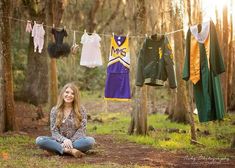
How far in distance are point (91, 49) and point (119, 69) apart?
5.14 ft

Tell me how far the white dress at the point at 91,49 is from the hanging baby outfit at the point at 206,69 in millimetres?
3696

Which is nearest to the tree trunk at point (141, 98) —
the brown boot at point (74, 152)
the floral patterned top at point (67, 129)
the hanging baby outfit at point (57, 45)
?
the hanging baby outfit at point (57, 45)

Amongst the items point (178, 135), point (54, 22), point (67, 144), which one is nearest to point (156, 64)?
point (178, 135)

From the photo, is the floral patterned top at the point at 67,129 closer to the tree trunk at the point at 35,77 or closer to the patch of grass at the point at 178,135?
the patch of grass at the point at 178,135

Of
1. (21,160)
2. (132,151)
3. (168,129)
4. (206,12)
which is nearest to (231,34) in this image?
(206,12)

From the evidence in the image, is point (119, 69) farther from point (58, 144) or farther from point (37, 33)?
point (58, 144)

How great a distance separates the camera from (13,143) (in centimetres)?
843

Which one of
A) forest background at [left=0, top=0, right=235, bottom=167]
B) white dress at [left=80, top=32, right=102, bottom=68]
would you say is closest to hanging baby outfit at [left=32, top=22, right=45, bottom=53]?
forest background at [left=0, top=0, right=235, bottom=167]

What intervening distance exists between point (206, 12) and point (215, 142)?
5.01 m

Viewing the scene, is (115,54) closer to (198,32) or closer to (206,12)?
(198,32)

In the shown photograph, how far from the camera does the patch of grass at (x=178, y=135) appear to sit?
26.5 ft

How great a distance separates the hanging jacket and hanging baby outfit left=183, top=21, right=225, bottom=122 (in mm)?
810

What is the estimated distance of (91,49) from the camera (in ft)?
35.8

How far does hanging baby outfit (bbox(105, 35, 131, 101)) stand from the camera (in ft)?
31.4
